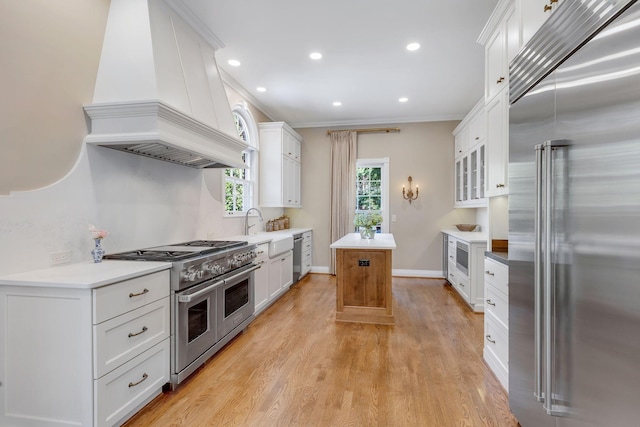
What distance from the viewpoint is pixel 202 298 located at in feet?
8.25

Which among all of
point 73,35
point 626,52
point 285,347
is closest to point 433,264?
point 285,347

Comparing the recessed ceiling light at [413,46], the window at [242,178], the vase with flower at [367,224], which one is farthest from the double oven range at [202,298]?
the recessed ceiling light at [413,46]

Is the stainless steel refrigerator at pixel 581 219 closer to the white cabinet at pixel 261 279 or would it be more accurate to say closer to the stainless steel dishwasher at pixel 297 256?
the white cabinet at pixel 261 279

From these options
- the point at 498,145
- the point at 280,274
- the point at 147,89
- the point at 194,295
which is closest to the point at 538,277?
the point at 498,145

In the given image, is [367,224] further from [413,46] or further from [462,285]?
[413,46]

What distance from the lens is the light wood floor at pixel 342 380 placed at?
2004 mm

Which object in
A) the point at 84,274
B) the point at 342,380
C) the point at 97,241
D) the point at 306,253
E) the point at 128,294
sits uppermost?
the point at 97,241

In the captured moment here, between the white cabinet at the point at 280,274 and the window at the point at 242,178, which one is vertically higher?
the window at the point at 242,178

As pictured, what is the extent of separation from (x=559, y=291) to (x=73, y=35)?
3.18 meters

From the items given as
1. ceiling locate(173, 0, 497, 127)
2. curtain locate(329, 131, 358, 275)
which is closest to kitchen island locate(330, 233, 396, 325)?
ceiling locate(173, 0, 497, 127)

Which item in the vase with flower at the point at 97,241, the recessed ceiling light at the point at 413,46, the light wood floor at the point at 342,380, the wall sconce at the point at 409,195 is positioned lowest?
the light wood floor at the point at 342,380

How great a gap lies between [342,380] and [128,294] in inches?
63.0

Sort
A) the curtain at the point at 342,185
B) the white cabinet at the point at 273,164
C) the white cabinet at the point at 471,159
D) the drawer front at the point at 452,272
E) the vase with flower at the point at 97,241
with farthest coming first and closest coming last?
the curtain at the point at 342,185, the white cabinet at the point at 273,164, the drawer front at the point at 452,272, the white cabinet at the point at 471,159, the vase with flower at the point at 97,241

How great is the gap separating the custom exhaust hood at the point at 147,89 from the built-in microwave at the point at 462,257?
140 inches
